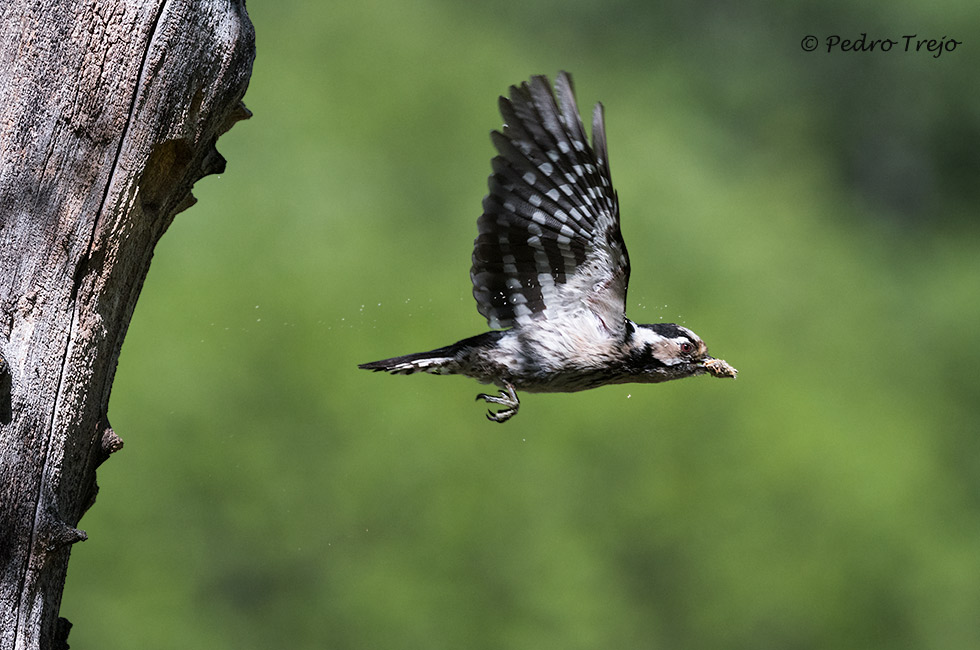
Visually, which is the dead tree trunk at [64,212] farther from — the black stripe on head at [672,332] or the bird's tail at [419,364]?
the black stripe on head at [672,332]

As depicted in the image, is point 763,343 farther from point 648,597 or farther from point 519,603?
point 519,603

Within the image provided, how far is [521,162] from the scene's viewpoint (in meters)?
3.24

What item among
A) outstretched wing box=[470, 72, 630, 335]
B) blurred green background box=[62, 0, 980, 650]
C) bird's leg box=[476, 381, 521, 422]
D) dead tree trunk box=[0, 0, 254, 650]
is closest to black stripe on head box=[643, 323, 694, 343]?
outstretched wing box=[470, 72, 630, 335]

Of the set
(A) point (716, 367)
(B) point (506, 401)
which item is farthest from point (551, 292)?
(A) point (716, 367)

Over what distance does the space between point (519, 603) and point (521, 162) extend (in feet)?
16.2

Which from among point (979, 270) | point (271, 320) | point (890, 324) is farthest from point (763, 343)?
point (271, 320)

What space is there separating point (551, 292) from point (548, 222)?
0.26 metres

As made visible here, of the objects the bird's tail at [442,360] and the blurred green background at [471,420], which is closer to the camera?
the bird's tail at [442,360]

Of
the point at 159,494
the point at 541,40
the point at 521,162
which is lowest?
the point at 159,494

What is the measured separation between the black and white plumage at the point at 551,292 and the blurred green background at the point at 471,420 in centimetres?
407

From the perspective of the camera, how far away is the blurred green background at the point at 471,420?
7332 millimetres

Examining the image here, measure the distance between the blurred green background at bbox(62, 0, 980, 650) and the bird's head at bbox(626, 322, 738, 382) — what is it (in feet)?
13.4

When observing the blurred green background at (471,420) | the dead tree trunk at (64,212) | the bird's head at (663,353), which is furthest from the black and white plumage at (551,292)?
the blurred green background at (471,420)

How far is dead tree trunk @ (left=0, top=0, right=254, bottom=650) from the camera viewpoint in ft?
8.15
